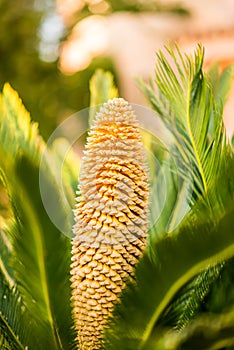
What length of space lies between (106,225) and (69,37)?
341 cm

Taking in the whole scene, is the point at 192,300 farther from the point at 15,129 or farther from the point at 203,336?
the point at 15,129

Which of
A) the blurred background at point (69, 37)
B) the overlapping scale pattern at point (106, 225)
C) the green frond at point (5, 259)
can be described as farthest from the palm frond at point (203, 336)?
→ the blurred background at point (69, 37)

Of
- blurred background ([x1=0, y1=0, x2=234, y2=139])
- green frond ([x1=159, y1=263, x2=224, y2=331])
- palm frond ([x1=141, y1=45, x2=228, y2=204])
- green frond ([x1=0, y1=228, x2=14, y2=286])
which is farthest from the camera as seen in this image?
blurred background ([x1=0, y1=0, x2=234, y2=139])

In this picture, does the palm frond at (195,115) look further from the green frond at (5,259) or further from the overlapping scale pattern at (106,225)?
the green frond at (5,259)

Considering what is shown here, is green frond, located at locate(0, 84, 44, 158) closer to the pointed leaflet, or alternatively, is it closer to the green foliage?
the pointed leaflet

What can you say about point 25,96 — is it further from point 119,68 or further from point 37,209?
point 37,209

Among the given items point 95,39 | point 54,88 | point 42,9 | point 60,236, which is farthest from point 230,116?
point 60,236

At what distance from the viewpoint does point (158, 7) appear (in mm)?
4176

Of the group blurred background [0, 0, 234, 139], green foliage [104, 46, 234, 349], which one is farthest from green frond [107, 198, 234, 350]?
blurred background [0, 0, 234, 139]

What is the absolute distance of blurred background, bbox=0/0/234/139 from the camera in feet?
12.5

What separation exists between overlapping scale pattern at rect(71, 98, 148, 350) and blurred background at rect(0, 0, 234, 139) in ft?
8.64

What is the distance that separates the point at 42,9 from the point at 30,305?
3.63 metres

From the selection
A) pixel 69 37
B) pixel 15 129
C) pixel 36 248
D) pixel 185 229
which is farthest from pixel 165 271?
pixel 69 37

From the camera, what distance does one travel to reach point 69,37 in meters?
4.03
